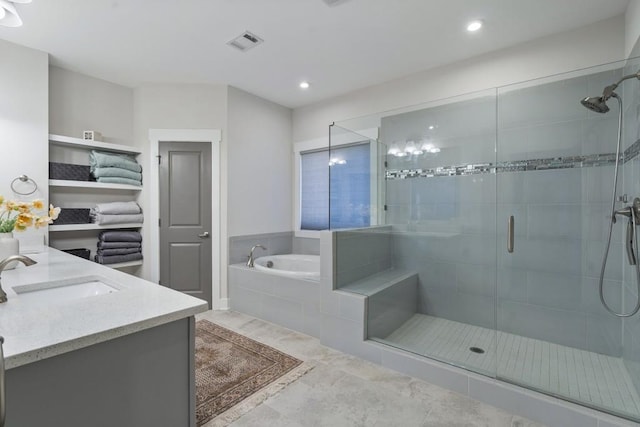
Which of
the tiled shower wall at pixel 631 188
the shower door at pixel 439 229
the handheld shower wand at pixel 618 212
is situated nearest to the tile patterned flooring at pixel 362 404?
the shower door at pixel 439 229

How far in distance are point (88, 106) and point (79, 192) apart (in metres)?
0.96

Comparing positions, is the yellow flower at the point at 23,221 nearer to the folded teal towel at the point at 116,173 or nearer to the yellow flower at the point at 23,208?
the yellow flower at the point at 23,208

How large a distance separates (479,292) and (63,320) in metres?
3.03

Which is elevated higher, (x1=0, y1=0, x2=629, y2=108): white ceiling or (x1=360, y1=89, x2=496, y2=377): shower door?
(x1=0, y1=0, x2=629, y2=108): white ceiling

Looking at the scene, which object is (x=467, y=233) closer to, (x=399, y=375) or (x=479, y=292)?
(x=479, y=292)

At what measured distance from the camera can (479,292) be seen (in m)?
2.89

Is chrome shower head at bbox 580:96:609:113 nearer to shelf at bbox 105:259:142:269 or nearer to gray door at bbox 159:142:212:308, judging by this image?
gray door at bbox 159:142:212:308

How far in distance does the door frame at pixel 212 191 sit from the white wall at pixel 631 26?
3.60 metres

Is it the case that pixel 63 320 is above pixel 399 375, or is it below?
above

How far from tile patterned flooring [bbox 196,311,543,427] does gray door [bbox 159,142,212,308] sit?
184cm

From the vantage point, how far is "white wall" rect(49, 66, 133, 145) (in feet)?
10.4

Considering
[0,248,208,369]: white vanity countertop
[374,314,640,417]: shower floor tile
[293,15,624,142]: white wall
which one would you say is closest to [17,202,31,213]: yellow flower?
[0,248,208,369]: white vanity countertop

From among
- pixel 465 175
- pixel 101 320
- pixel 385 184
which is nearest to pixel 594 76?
pixel 465 175

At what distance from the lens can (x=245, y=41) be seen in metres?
2.70
